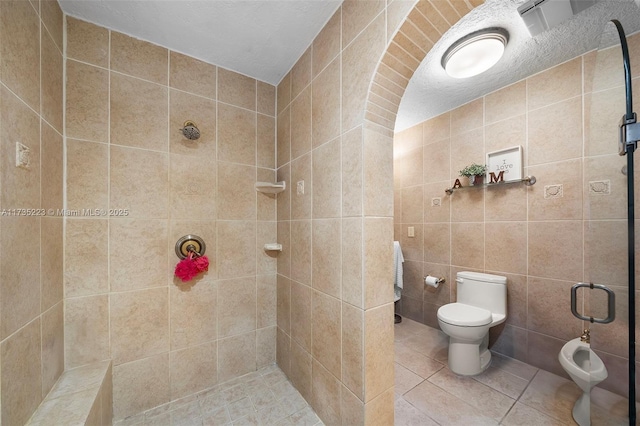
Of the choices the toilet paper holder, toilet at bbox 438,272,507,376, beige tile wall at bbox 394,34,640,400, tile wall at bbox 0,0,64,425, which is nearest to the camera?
tile wall at bbox 0,0,64,425

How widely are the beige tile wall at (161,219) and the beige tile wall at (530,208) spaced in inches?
70.8

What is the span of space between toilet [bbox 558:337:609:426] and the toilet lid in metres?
0.43

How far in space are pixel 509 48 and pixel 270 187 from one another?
191 cm

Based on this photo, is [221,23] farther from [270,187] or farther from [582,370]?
[582,370]

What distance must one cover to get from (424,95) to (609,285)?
1.84m

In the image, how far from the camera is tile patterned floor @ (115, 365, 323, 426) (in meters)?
1.30

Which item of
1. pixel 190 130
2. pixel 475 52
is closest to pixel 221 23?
pixel 190 130

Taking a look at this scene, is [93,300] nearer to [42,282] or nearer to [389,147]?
[42,282]

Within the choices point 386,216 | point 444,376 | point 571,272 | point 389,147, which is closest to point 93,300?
point 386,216

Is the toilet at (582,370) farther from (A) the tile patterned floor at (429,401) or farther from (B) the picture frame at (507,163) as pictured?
(B) the picture frame at (507,163)

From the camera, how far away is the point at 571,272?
1695 mm

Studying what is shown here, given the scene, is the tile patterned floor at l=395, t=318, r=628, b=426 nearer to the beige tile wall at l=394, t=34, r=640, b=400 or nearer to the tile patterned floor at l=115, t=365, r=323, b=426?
the beige tile wall at l=394, t=34, r=640, b=400

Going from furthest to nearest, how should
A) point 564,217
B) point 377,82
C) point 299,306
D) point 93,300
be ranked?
point 564,217, point 299,306, point 93,300, point 377,82

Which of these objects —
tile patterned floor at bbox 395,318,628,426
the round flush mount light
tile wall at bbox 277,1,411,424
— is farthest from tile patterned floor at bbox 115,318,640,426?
the round flush mount light
